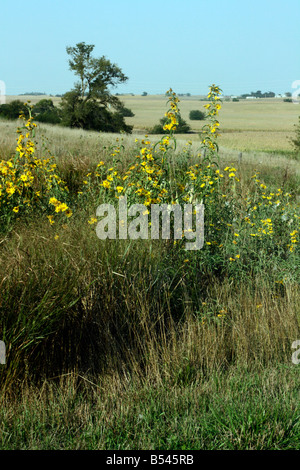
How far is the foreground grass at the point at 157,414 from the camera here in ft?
8.57

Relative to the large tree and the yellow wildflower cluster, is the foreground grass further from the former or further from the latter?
the large tree

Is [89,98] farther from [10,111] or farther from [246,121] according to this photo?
[246,121]

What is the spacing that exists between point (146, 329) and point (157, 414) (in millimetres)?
816

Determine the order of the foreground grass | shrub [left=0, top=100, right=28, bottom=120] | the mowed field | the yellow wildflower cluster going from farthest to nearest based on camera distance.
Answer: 1. the mowed field
2. shrub [left=0, top=100, right=28, bottom=120]
3. the yellow wildflower cluster
4. the foreground grass

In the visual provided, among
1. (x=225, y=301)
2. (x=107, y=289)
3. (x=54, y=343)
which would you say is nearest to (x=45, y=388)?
(x=54, y=343)

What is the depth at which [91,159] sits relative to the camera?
27.2 feet

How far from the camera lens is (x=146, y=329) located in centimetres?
358

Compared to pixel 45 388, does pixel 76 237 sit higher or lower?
higher

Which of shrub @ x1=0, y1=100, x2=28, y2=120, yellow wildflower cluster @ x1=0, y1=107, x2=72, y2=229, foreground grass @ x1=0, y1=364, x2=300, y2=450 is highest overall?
shrub @ x1=0, y1=100, x2=28, y2=120

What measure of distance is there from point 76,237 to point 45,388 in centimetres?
131

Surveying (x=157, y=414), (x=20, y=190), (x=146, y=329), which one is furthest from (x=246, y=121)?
(x=157, y=414)

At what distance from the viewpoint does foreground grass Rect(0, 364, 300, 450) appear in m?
2.61

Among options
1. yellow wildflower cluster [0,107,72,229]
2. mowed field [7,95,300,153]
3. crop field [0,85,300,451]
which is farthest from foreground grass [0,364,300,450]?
mowed field [7,95,300,153]

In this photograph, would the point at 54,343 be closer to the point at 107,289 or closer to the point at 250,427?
the point at 107,289
